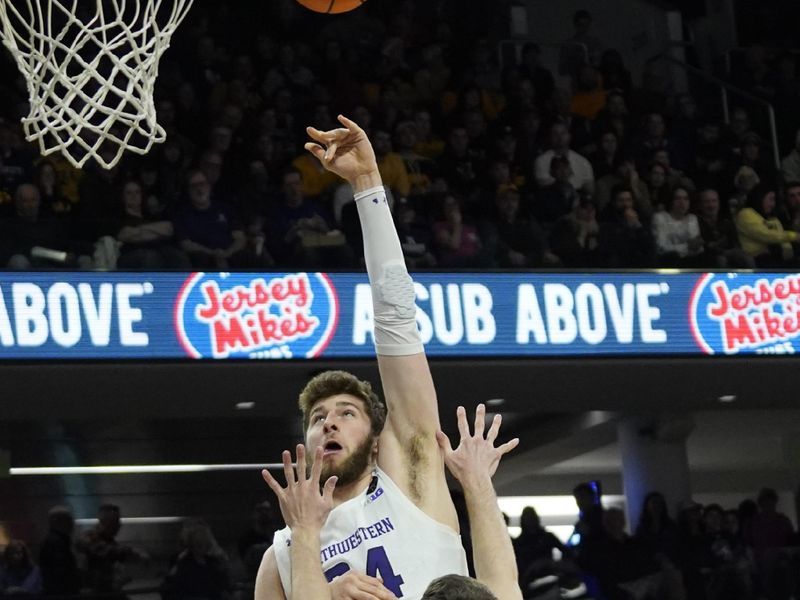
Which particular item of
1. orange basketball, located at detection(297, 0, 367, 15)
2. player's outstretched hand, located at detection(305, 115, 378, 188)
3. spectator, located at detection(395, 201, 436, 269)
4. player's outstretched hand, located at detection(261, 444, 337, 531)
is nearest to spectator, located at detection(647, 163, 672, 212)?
spectator, located at detection(395, 201, 436, 269)

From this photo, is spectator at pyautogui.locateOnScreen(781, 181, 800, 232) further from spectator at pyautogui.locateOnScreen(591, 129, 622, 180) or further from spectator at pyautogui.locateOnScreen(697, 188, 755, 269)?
spectator at pyautogui.locateOnScreen(591, 129, 622, 180)

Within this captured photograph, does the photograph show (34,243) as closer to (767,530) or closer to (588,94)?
(588,94)

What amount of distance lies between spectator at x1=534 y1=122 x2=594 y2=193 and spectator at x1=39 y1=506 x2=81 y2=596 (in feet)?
12.8

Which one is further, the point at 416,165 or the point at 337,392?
the point at 416,165

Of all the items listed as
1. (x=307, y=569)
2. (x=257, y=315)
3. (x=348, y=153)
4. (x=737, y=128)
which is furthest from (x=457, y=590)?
(x=737, y=128)

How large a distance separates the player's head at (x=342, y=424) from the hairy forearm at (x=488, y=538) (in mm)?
273

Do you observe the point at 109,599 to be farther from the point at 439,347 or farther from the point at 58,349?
the point at 439,347

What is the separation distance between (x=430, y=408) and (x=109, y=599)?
5714 mm

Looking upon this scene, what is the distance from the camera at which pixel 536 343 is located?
28.0 ft

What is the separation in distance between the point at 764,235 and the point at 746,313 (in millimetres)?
616

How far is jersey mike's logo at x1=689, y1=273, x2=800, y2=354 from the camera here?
8.77m

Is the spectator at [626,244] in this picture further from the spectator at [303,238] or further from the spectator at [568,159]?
the spectator at [303,238]

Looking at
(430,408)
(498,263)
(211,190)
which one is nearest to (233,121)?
A: (211,190)

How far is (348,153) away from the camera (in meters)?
3.05
